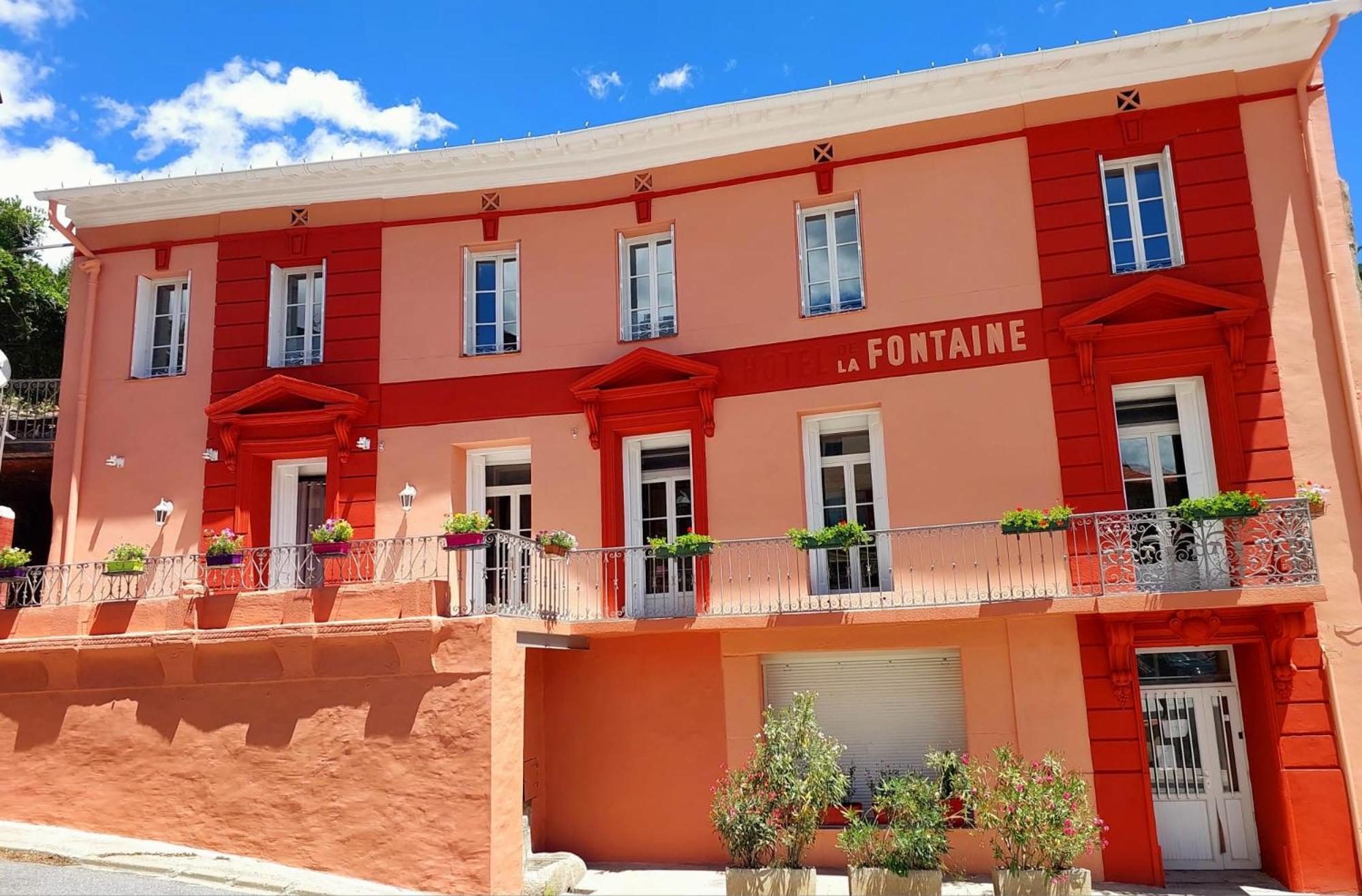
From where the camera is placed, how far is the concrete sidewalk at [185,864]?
10.5 m

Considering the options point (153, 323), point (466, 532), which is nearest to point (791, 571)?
point (466, 532)

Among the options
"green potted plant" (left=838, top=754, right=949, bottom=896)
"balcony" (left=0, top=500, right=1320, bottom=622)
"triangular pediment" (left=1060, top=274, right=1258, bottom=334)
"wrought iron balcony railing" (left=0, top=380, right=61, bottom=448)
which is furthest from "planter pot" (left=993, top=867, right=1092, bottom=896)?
"wrought iron balcony railing" (left=0, top=380, right=61, bottom=448)

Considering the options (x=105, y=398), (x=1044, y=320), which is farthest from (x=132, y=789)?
(x=1044, y=320)

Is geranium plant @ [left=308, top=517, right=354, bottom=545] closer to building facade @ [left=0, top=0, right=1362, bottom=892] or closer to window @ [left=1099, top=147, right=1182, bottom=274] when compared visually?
building facade @ [left=0, top=0, right=1362, bottom=892]

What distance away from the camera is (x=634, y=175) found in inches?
596

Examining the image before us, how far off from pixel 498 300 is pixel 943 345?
6596mm

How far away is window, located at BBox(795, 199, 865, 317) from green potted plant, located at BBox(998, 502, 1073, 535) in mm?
3820

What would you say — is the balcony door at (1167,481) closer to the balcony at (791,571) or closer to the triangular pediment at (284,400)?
the balcony at (791,571)

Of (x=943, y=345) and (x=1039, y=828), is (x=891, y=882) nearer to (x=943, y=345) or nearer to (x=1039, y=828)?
(x=1039, y=828)

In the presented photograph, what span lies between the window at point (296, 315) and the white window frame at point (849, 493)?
24.9 feet

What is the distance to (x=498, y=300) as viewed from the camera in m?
15.7

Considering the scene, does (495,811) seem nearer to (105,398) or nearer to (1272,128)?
(105,398)

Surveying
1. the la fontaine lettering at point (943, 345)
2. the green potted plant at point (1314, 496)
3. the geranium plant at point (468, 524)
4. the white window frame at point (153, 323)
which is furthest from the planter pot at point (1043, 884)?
the white window frame at point (153, 323)

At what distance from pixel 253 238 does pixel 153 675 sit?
722 cm
